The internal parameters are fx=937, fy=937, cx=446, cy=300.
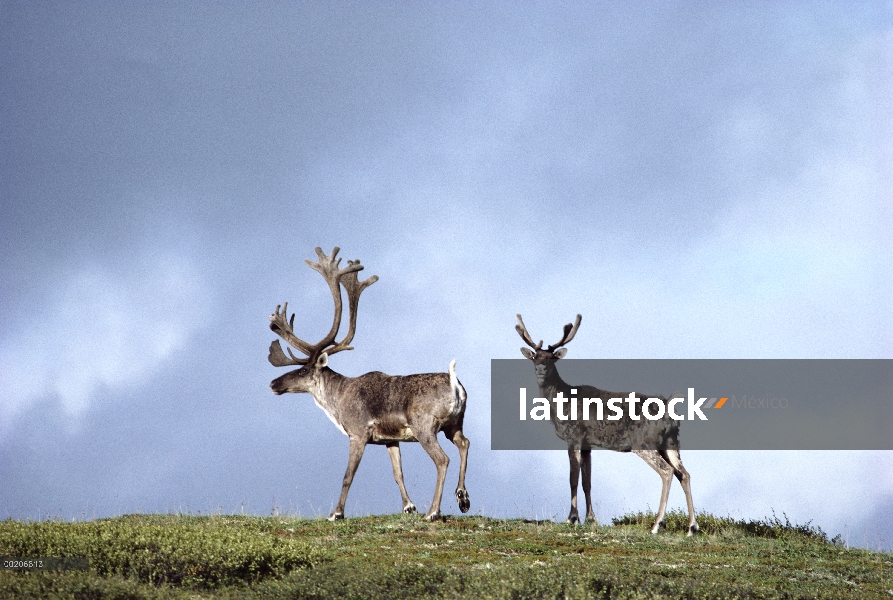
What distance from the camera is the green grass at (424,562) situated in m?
11.5

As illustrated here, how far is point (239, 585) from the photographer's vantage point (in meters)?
12.9

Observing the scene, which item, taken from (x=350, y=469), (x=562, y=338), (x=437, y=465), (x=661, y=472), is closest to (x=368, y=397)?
(x=350, y=469)

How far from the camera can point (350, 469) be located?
19.4m

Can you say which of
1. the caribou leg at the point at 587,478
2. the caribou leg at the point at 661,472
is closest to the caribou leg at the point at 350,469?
the caribou leg at the point at 587,478

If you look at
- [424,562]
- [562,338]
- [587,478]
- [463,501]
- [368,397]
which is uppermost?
[562,338]

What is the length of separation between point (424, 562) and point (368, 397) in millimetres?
6155

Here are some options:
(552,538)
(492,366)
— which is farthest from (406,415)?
(552,538)

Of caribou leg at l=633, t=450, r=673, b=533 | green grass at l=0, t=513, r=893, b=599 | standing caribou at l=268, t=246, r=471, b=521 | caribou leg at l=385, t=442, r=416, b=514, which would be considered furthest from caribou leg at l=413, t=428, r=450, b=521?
caribou leg at l=633, t=450, r=673, b=533

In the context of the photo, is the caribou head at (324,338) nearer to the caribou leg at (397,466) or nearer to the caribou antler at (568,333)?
the caribou leg at (397,466)

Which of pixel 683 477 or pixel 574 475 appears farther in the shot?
pixel 574 475

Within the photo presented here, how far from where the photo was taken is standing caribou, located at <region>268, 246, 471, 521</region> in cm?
1858

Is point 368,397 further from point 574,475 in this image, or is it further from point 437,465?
point 574,475

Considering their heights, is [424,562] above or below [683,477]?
below

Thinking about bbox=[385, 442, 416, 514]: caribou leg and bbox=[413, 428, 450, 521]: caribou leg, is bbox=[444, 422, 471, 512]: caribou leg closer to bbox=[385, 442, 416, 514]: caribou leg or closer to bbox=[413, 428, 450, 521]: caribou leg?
bbox=[413, 428, 450, 521]: caribou leg
